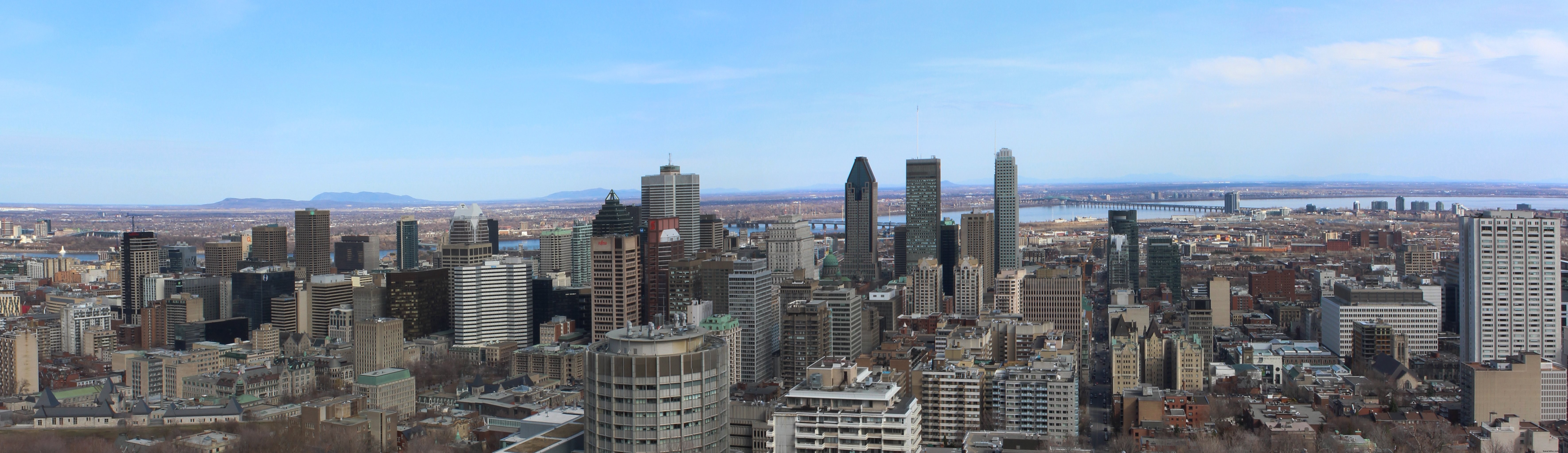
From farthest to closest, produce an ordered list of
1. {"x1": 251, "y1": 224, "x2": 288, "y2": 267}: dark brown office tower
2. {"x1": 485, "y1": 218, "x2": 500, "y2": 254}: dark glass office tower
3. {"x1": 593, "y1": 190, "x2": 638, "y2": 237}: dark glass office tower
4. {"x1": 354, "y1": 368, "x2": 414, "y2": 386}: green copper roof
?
{"x1": 485, "y1": 218, "x2": 500, "y2": 254}: dark glass office tower < {"x1": 251, "y1": 224, "x2": 288, "y2": 267}: dark brown office tower < {"x1": 593, "y1": 190, "x2": 638, "y2": 237}: dark glass office tower < {"x1": 354, "y1": 368, "x2": 414, "y2": 386}: green copper roof

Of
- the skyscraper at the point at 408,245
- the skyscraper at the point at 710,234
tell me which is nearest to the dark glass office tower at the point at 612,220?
the skyscraper at the point at 710,234

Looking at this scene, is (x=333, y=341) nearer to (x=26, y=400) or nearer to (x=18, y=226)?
(x=26, y=400)

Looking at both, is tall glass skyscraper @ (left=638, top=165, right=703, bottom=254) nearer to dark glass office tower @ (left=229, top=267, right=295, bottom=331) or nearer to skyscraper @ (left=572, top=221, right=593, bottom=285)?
skyscraper @ (left=572, top=221, right=593, bottom=285)

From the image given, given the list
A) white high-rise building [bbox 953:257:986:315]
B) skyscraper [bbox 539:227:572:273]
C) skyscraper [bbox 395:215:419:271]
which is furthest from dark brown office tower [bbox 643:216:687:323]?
skyscraper [bbox 395:215:419:271]

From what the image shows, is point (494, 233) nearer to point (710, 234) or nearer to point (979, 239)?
point (710, 234)

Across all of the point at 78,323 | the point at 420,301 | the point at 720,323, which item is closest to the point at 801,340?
the point at 720,323

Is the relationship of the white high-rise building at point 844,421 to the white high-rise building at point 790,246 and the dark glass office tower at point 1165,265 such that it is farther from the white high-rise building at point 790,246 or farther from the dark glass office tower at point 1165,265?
the dark glass office tower at point 1165,265

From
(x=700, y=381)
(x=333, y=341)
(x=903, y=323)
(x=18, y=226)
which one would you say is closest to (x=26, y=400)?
(x=333, y=341)
